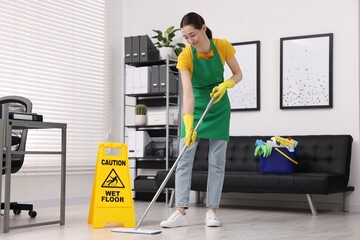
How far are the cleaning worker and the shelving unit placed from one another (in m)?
1.92

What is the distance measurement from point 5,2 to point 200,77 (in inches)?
88.5

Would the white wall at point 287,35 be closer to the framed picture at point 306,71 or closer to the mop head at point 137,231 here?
the framed picture at point 306,71

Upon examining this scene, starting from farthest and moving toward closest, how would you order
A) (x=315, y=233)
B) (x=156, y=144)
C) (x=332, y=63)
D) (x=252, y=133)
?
(x=156, y=144) → (x=252, y=133) → (x=332, y=63) → (x=315, y=233)

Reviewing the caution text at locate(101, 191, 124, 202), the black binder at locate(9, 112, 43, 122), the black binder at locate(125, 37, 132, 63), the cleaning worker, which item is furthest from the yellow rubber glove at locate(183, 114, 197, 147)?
the black binder at locate(125, 37, 132, 63)

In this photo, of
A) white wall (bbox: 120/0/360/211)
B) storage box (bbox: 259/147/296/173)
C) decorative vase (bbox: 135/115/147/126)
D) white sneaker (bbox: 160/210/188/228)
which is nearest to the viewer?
white sneaker (bbox: 160/210/188/228)

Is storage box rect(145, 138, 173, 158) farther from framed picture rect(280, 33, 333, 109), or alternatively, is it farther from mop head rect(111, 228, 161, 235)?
mop head rect(111, 228, 161, 235)

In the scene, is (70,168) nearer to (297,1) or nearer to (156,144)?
(156,144)

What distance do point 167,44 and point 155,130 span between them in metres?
0.88

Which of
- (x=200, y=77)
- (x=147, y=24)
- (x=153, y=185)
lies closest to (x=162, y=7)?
(x=147, y=24)

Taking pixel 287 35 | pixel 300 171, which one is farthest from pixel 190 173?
pixel 287 35

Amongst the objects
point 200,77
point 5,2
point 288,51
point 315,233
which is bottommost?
point 315,233

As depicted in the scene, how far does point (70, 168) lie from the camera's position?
17.6ft

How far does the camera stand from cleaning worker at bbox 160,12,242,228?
10.7 feet

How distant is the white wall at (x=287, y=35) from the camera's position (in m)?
4.69
